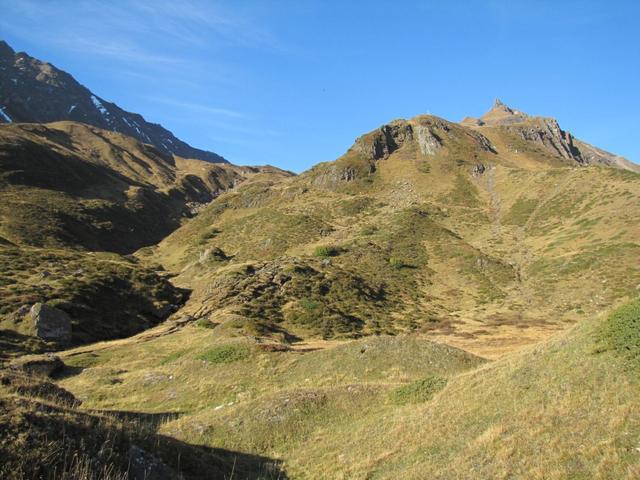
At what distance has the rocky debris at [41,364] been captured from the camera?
97.4 feet

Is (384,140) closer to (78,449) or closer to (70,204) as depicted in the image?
(70,204)

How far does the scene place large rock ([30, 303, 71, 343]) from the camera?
4362 cm

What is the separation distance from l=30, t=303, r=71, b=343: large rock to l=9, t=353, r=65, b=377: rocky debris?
464 inches

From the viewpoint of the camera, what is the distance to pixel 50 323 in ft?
146

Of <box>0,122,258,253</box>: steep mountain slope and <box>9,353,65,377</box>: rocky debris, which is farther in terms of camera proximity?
<box>0,122,258,253</box>: steep mountain slope

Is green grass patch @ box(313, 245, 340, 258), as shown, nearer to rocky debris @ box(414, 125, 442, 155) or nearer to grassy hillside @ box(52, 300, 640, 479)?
grassy hillside @ box(52, 300, 640, 479)

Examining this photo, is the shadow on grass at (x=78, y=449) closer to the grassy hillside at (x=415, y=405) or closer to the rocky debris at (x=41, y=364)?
the grassy hillside at (x=415, y=405)

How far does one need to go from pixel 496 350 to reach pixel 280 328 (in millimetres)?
24036

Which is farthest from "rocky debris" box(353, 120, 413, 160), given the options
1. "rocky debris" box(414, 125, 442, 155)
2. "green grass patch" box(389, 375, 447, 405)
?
"green grass patch" box(389, 375, 447, 405)

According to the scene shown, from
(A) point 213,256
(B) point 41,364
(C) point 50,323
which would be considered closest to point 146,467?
(B) point 41,364

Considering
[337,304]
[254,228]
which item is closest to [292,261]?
[337,304]

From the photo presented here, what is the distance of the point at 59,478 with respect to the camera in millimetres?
7078

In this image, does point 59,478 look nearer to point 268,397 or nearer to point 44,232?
point 268,397

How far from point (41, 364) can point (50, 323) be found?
14957 millimetres
